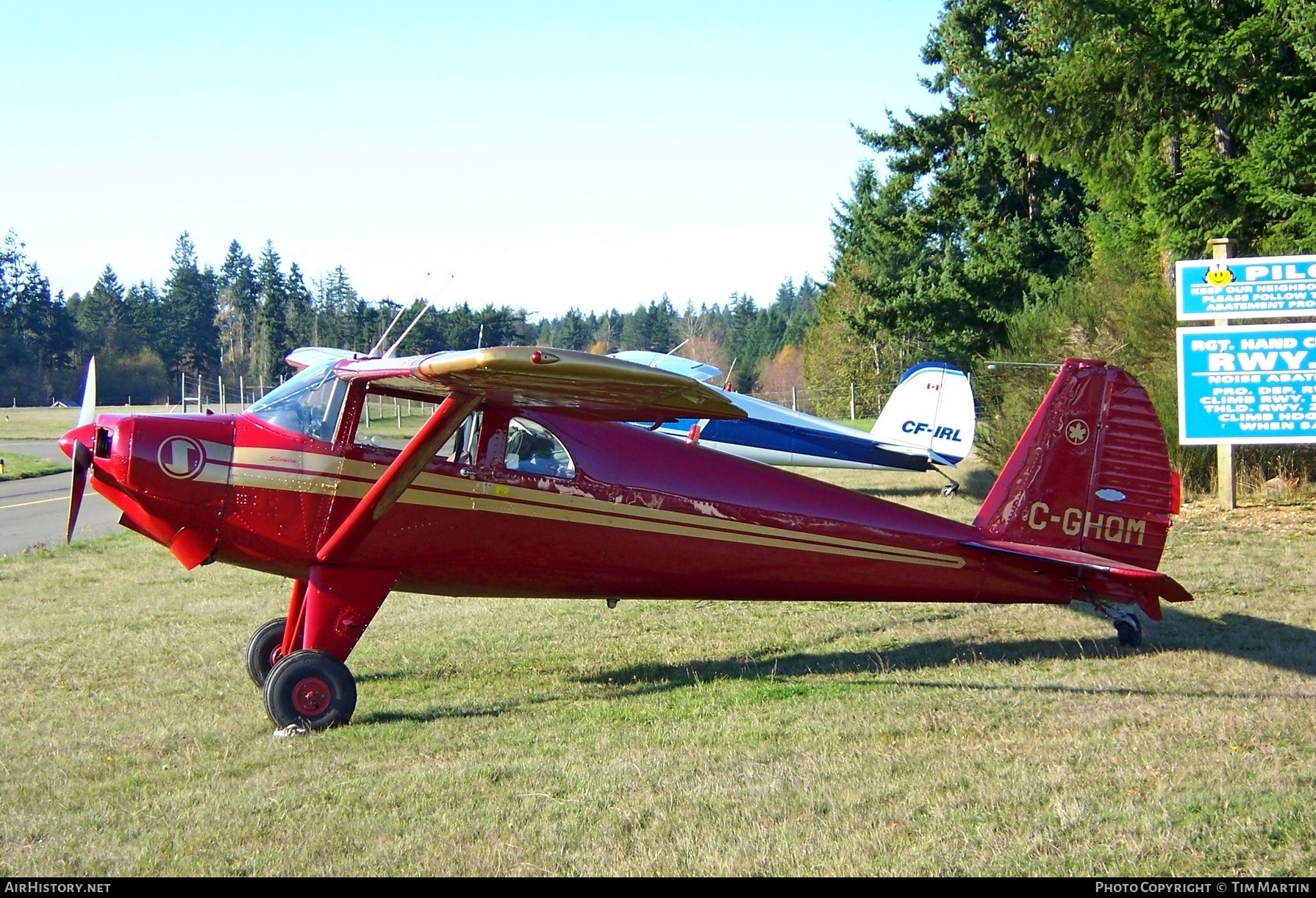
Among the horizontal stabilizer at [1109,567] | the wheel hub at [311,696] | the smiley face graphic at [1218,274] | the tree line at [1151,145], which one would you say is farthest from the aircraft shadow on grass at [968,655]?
the tree line at [1151,145]

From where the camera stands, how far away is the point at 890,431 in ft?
66.3

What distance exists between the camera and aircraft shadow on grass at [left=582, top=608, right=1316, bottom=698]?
7801mm

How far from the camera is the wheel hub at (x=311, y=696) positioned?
6.65 metres

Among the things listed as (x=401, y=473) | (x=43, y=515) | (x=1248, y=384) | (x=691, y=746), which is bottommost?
(x=43, y=515)

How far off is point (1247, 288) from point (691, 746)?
12293 millimetres

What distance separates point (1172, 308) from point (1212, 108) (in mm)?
3137

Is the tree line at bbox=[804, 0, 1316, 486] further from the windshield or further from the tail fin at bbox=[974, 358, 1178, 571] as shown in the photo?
the windshield

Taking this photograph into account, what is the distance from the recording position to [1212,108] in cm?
1691

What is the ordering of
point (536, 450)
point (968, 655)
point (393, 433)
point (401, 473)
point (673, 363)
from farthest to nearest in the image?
point (673, 363) → point (968, 655) → point (393, 433) → point (536, 450) → point (401, 473)

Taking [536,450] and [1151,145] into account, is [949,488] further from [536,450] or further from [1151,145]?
[536,450]

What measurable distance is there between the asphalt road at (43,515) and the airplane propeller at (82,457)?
23.9 ft

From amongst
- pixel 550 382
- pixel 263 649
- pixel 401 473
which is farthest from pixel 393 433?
pixel 550 382
